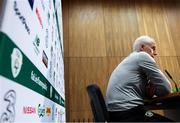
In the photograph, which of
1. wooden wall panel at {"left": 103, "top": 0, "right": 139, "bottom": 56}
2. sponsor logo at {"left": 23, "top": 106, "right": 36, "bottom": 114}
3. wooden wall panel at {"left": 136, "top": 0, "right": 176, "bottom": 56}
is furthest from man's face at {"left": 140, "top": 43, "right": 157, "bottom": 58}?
wooden wall panel at {"left": 136, "top": 0, "right": 176, "bottom": 56}

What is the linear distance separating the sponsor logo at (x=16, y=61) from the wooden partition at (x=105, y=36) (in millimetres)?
2732

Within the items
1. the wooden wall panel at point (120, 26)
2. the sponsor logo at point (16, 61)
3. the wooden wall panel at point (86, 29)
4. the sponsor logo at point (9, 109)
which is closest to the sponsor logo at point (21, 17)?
the sponsor logo at point (16, 61)

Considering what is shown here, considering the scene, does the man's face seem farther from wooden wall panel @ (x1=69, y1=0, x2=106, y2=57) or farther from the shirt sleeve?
wooden wall panel @ (x1=69, y1=0, x2=106, y2=57)

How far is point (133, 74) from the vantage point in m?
1.54

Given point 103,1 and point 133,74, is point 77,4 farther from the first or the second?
point 133,74

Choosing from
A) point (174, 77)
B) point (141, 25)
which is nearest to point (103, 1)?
point (141, 25)

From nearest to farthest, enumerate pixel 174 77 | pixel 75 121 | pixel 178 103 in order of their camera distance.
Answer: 1. pixel 178 103
2. pixel 75 121
3. pixel 174 77

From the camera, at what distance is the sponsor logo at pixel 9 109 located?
0.42 meters

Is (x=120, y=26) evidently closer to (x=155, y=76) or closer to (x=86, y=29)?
(x=86, y=29)

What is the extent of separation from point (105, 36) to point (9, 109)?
3.33 meters

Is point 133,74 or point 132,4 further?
point 132,4

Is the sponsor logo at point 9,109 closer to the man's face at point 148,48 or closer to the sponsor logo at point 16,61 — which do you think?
the sponsor logo at point 16,61

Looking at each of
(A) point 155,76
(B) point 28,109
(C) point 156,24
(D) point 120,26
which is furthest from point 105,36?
(B) point 28,109

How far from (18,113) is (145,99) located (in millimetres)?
1244
